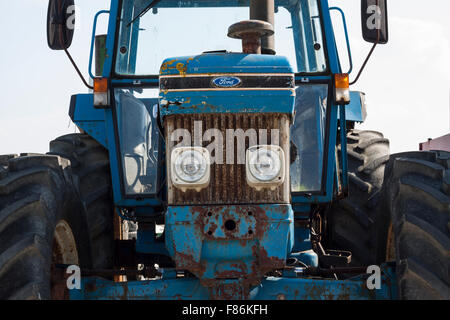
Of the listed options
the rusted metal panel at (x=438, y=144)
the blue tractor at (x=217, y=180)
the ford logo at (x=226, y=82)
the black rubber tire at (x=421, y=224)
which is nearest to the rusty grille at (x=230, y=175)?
the blue tractor at (x=217, y=180)

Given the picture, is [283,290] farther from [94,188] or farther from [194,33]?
[194,33]

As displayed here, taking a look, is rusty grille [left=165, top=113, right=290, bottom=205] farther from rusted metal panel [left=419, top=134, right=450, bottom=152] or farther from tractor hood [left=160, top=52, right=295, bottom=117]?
rusted metal panel [left=419, top=134, right=450, bottom=152]

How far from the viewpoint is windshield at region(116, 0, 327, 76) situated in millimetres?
4664

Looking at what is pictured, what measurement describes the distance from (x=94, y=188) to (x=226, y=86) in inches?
65.8

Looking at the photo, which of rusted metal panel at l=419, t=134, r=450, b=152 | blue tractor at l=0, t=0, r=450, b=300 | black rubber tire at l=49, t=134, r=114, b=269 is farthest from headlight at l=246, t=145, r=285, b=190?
rusted metal panel at l=419, t=134, r=450, b=152

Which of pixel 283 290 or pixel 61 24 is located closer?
pixel 283 290

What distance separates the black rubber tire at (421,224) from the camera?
3230 millimetres

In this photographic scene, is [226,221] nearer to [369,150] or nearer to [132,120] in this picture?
[132,120]

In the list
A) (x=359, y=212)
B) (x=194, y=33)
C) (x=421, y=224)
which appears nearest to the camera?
(x=421, y=224)

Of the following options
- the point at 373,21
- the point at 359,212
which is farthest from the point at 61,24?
the point at 359,212

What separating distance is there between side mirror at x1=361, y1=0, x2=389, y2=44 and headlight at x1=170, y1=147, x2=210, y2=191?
1.29 metres

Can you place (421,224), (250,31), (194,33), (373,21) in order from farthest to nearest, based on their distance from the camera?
(194,33)
(373,21)
(250,31)
(421,224)

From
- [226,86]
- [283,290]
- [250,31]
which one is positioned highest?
[250,31]

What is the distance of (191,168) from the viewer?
11.1 feet
